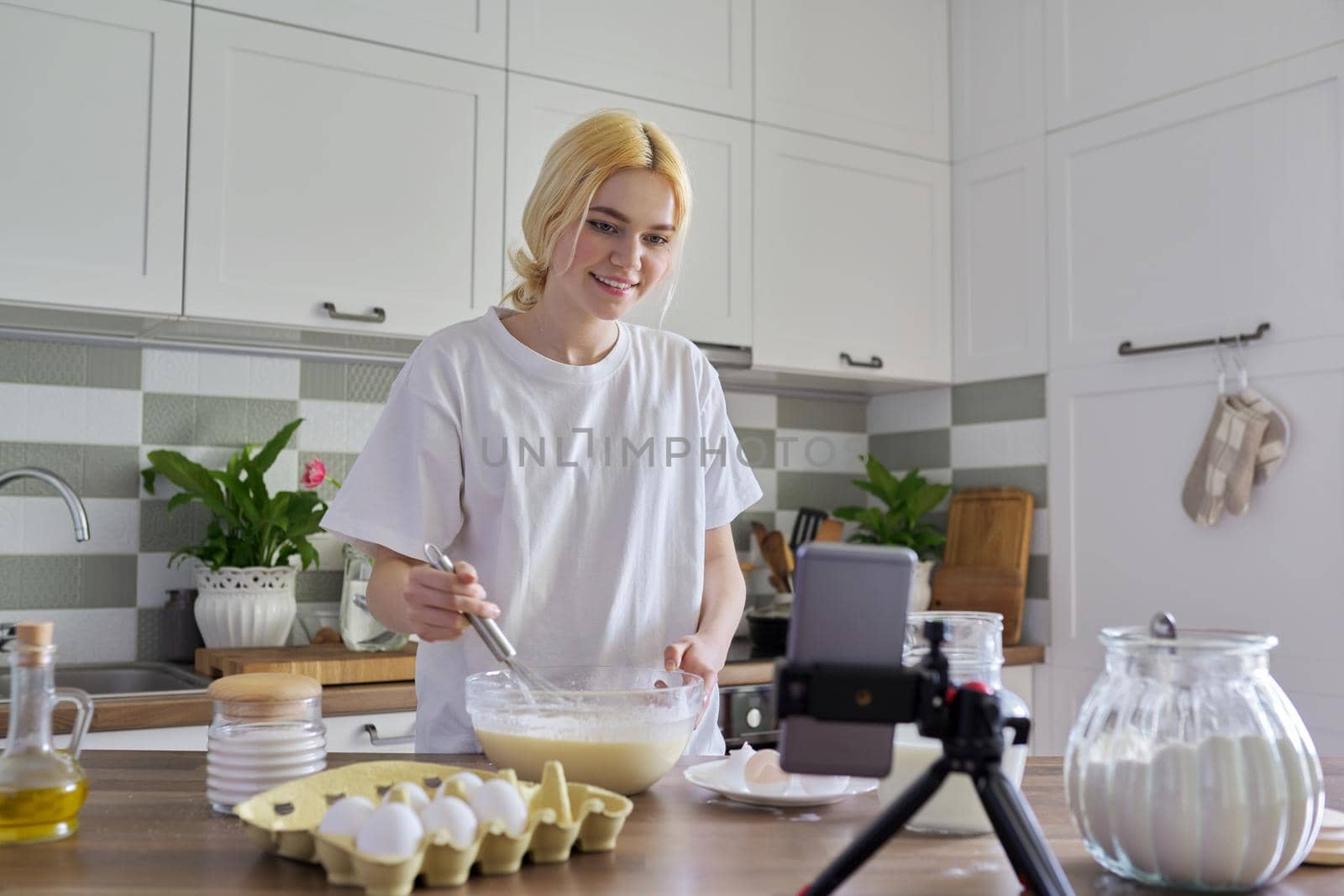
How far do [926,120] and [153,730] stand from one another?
2.35 meters

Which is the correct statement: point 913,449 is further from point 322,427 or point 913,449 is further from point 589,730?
point 589,730

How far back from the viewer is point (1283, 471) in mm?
2512

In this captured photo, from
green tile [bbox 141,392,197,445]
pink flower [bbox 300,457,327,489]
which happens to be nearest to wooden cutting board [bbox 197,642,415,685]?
pink flower [bbox 300,457,327,489]

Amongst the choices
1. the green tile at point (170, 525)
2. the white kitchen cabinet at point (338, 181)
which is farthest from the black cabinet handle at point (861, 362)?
the green tile at point (170, 525)

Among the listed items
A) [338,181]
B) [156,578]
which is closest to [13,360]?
[156,578]

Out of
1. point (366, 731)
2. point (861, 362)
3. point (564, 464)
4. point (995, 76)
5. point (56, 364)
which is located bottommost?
point (366, 731)

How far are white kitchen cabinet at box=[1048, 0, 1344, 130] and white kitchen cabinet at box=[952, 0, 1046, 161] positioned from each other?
49 mm

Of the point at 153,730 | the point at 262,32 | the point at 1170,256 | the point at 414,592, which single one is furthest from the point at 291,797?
the point at 1170,256

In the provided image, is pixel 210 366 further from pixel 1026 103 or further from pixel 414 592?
pixel 1026 103

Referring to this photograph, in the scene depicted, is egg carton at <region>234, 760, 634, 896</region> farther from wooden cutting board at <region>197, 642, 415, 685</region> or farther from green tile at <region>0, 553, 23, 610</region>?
green tile at <region>0, 553, 23, 610</region>

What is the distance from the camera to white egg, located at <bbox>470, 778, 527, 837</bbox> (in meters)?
0.87

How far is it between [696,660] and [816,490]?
215cm

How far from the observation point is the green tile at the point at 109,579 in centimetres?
252

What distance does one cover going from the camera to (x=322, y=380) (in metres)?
2.79
